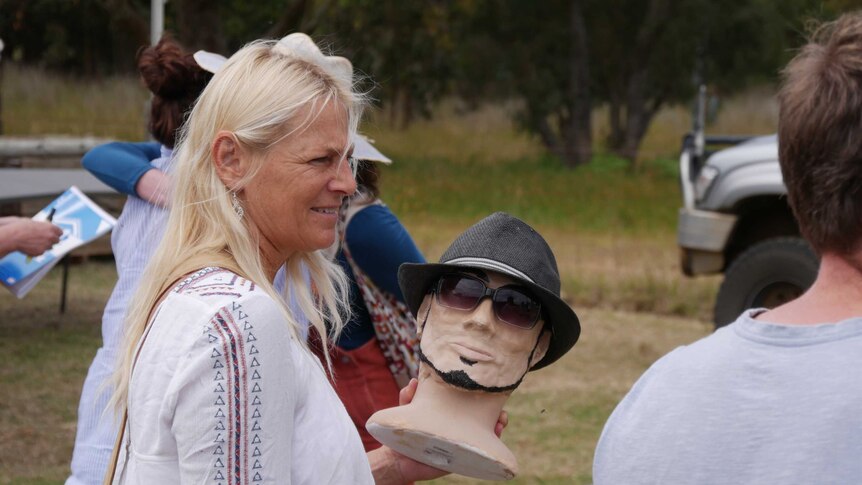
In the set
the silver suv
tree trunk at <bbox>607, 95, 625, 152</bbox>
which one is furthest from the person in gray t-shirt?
tree trunk at <bbox>607, 95, 625, 152</bbox>

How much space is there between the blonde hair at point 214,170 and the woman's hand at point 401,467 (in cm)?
62

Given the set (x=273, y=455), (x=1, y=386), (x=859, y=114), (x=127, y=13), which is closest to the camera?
(x=859, y=114)

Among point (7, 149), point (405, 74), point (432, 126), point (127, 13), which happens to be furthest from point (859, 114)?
point (432, 126)

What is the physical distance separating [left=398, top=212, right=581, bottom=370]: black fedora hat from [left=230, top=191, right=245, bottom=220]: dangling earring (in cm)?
55

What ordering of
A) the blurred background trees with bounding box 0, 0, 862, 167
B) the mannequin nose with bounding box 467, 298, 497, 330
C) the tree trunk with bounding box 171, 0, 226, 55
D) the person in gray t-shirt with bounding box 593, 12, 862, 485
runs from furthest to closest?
the blurred background trees with bounding box 0, 0, 862, 167
the tree trunk with bounding box 171, 0, 226, 55
the mannequin nose with bounding box 467, 298, 497, 330
the person in gray t-shirt with bounding box 593, 12, 862, 485

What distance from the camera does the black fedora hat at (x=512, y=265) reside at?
243 cm

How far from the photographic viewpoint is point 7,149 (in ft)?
36.6

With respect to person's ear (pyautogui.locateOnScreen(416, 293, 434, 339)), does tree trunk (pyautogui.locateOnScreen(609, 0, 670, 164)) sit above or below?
below

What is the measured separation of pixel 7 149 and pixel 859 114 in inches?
418

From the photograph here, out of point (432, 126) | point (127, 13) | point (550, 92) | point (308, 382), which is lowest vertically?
point (432, 126)

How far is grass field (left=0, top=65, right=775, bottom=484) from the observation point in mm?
6379

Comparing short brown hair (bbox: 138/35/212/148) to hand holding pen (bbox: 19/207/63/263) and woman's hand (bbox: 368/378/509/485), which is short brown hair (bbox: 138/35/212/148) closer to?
hand holding pen (bbox: 19/207/63/263)

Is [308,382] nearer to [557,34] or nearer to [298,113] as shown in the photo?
[298,113]

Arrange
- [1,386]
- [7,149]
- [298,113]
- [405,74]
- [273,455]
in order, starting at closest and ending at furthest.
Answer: [273,455] < [298,113] < [1,386] < [7,149] < [405,74]
